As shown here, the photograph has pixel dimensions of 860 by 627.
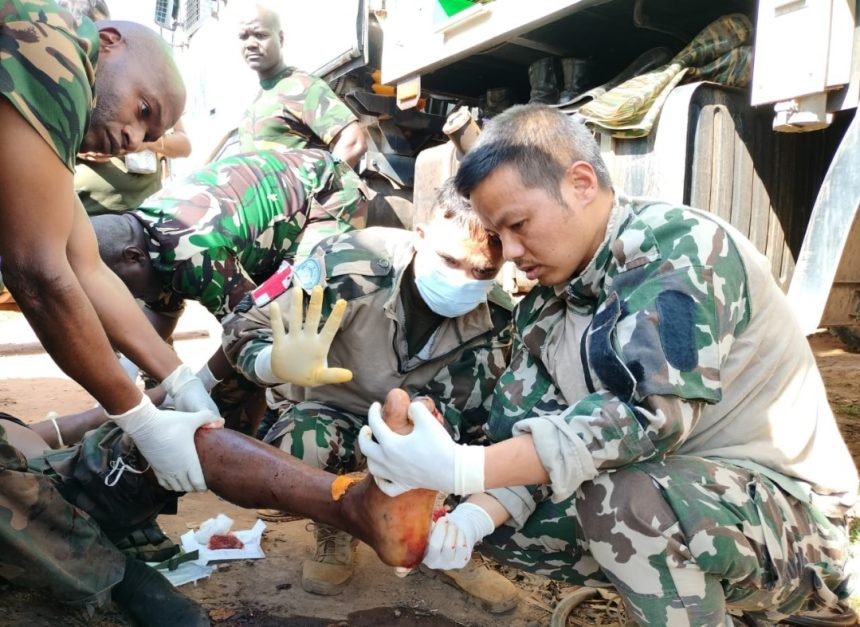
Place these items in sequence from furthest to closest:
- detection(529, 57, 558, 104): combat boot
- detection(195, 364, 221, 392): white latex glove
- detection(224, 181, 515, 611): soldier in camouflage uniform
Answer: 1. detection(529, 57, 558, 104): combat boot
2. detection(195, 364, 221, 392): white latex glove
3. detection(224, 181, 515, 611): soldier in camouflage uniform

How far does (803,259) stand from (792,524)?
79 cm

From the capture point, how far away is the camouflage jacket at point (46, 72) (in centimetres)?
133

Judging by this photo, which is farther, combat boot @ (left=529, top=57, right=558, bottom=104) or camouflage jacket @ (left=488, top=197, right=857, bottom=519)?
combat boot @ (left=529, top=57, right=558, bottom=104)

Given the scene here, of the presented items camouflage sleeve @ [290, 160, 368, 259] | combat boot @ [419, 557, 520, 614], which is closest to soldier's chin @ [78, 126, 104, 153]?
camouflage sleeve @ [290, 160, 368, 259]

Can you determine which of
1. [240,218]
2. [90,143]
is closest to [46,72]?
[90,143]

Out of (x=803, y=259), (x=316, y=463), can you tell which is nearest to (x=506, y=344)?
(x=316, y=463)

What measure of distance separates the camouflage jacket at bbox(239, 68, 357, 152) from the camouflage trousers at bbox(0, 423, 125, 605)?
2.50 m

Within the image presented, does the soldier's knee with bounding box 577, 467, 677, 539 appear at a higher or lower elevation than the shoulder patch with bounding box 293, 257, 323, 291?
lower

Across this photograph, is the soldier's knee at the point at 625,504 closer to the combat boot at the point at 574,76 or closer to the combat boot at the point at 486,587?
the combat boot at the point at 486,587

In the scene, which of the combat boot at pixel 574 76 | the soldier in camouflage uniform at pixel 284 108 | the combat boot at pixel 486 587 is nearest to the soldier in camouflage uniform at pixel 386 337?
the combat boot at pixel 486 587

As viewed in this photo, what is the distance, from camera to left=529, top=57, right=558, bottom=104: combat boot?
324 centimetres

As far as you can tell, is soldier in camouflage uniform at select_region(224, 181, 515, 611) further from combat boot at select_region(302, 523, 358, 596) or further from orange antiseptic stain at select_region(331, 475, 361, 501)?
orange antiseptic stain at select_region(331, 475, 361, 501)

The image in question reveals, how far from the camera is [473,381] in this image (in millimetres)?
2289

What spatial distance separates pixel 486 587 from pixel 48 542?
1055 millimetres
